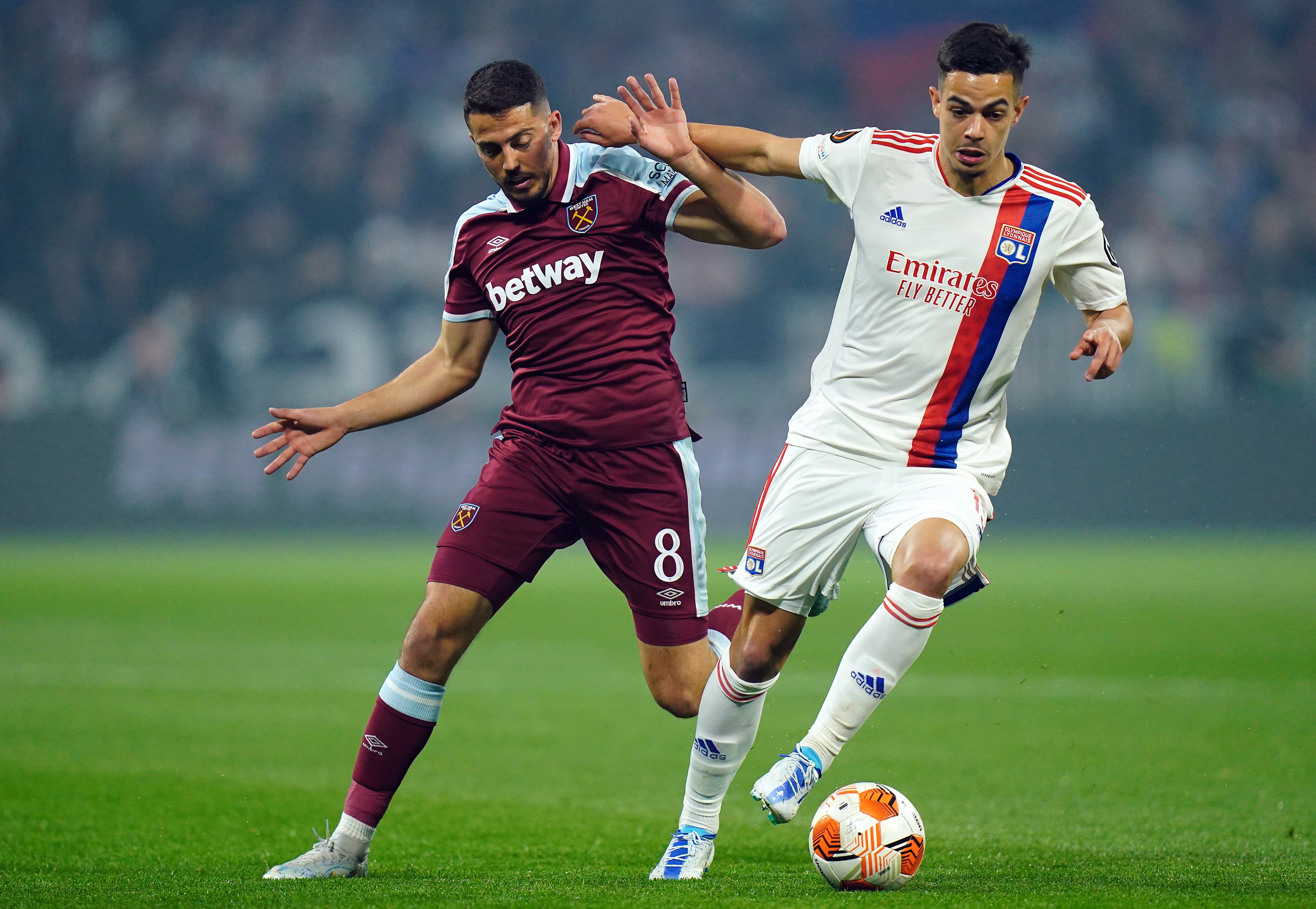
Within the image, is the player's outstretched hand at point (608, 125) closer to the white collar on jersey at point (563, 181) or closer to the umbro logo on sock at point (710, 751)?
the white collar on jersey at point (563, 181)

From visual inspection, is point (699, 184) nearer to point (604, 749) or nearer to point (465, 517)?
point (465, 517)

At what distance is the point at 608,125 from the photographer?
4.51m

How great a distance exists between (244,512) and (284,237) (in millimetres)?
4898

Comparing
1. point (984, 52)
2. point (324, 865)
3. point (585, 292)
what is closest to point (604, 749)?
point (324, 865)

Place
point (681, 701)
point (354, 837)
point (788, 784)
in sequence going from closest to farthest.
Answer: point (788, 784) → point (354, 837) → point (681, 701)

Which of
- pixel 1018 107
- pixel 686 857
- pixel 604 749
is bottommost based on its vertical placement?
pixel 604 749

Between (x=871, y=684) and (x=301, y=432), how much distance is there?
2.12 meters

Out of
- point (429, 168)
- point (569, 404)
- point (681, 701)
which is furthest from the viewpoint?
point (429, 168)

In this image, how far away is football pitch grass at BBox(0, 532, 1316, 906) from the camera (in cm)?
426

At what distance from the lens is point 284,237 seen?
22.1 m

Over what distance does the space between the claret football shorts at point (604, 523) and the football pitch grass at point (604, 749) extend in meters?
0.65

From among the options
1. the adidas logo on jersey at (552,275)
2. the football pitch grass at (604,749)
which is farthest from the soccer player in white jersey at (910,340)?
the football pitch grass at (604,749)

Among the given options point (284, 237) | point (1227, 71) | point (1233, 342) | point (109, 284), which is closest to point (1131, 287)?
point (1233, 342)

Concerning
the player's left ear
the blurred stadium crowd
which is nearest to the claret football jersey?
the player's left ear
